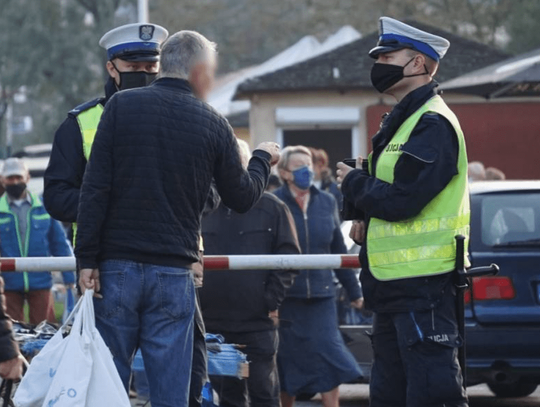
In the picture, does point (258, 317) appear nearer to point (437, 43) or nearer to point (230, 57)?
point (437, 43)

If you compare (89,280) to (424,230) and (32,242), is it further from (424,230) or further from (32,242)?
(32,242)

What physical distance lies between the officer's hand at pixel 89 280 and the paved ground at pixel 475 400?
14.1 feet

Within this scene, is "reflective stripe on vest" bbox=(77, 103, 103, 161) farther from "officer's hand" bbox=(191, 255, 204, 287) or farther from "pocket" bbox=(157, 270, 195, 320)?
"pocket" bbox=(157, 270, 195, 320)

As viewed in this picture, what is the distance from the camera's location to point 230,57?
77.8 metres

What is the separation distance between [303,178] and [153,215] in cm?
394

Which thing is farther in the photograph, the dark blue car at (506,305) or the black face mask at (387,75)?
the dark blue car at (506,305)

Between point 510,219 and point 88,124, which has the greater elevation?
point 88,124

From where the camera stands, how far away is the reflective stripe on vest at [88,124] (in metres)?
6.71

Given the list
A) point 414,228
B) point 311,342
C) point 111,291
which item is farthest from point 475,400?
point 111,291

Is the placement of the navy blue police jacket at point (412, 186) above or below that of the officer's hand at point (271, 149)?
below

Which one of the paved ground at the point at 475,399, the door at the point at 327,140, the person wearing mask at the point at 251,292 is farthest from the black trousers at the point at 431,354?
the door at the point at 327,140

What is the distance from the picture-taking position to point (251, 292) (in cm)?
885

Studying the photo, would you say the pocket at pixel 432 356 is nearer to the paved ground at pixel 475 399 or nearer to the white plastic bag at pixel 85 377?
the white plastic bag at pixel 85 377

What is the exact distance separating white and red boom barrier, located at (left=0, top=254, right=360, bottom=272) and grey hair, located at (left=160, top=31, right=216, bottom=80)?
2226 millimetres
